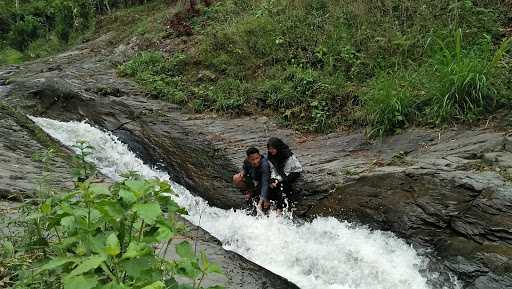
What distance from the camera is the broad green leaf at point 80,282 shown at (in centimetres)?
168

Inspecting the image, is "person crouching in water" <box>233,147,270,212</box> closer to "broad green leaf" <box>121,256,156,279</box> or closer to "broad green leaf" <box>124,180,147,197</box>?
"broad green leaf" <box>124,180,147,197</box>

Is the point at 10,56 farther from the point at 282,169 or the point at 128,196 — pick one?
the point at 128,196

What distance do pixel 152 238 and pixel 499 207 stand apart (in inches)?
179

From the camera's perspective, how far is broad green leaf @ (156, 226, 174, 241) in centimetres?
195

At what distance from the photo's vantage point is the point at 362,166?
7086 mm

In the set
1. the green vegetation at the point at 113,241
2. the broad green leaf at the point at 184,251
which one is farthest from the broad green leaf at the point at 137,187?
the broad green leaf at the point at 184,251

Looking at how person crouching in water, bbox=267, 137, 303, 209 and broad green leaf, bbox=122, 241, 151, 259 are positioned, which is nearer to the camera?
broad green leaf, bbox=122, 241, 151, 259

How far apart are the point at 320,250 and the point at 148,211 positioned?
4581 mm

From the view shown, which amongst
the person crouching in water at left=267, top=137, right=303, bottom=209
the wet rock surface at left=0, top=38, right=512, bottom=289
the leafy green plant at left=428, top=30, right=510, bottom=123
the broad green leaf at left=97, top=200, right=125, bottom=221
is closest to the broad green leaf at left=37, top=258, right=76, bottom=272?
the broad green leaf at left=97, top=200, right=125, bottom=221

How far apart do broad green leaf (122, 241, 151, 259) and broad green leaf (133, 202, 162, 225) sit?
0.32 feet

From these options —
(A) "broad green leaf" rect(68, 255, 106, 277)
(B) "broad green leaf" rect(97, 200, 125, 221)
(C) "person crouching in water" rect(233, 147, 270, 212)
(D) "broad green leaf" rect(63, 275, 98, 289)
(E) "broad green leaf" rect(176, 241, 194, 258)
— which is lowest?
(C) "person crouching in water" rect(233, 147, 270, 212)

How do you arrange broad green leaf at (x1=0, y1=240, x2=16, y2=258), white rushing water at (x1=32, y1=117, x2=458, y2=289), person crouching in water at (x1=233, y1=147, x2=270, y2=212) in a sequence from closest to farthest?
broad green leaf at (x1=0, y1=240, x2=16, y2=258) → white rushing water at (x1=32, y1=117, x2=458, y2=289) → person crouching in water at (x1=233, y1=147, x2=270, y2=212)

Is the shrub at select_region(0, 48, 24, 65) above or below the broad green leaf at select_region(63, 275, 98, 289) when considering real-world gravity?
below

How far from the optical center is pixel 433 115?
7414 millimetres
